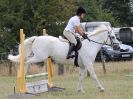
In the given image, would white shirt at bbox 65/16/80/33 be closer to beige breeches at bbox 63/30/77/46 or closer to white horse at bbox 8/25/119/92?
beige breeches at bbox 63/30/77/46

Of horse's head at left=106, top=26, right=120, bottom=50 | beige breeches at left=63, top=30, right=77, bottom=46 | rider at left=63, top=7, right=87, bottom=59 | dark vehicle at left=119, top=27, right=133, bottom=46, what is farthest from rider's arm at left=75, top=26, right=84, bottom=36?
dark vehicle at left=119, top=27, right=133, bottom=46

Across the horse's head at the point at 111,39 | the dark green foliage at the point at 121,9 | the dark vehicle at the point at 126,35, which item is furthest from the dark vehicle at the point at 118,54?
the dark green foliage at the point at 121,9

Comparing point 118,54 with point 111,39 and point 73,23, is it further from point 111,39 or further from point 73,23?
point 73,23

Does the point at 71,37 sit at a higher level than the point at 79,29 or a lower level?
lower

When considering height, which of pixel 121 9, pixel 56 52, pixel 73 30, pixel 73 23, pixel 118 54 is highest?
pixel 121 9

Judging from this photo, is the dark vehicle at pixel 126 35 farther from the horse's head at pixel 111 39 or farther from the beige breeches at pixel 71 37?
the beige breeches at pixel 71 37

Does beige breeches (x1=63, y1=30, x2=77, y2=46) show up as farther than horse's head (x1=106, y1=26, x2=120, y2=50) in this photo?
No

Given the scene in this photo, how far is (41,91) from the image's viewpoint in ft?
48.4

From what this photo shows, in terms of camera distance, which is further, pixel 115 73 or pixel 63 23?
pixel 63 23

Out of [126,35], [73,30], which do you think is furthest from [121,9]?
[73,30]

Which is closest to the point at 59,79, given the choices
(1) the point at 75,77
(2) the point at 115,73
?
(1) the point at 75,77

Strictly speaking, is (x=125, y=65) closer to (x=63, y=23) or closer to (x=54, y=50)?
(x=63, y=23)

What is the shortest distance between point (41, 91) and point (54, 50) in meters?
1.30

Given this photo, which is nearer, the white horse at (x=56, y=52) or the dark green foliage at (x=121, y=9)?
the white horse at (x=56, y=52)
